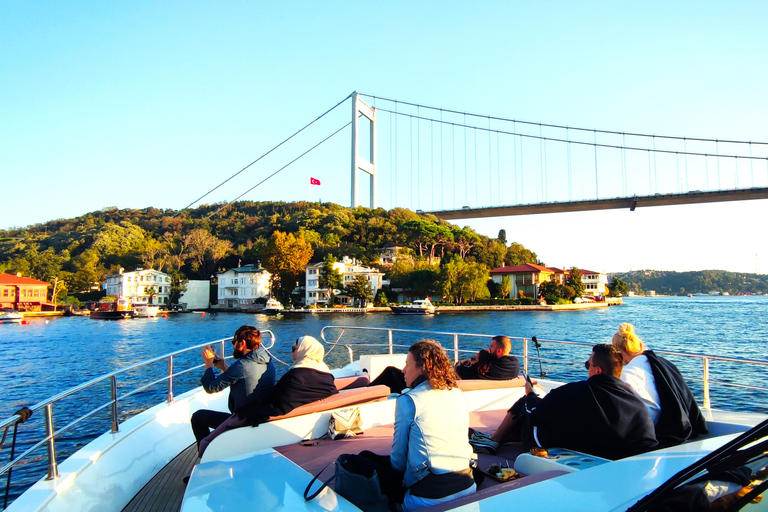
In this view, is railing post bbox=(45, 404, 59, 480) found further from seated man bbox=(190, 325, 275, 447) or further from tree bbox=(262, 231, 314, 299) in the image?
tree bbox=(262, 231, 314, 299)

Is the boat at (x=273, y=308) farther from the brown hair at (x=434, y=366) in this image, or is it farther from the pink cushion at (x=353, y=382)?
the brown hair at (x=434, y=366)

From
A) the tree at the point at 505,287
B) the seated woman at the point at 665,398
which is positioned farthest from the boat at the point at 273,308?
the seated woman at the point at 665,398

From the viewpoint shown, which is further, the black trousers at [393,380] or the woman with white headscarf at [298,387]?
the black trousers at [393,380]

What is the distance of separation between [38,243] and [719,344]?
3487 inches

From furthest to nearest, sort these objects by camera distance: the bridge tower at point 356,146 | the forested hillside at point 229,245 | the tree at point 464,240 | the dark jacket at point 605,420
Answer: the tree at point 464,240 < the forested hillside at point 229,245 < the bridge tower at point 356,146 < the dark jacket at point 605,420

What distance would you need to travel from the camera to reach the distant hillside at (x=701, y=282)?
138000 mm

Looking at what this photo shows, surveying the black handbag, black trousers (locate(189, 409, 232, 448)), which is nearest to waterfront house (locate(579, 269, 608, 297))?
black trousers (locate(189, 409, 232, 448))

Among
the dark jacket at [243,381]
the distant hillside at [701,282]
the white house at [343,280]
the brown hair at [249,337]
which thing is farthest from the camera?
the distant hillside at [701,282]

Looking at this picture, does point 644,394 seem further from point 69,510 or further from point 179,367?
point 179,367

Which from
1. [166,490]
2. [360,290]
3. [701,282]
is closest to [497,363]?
[166,490]

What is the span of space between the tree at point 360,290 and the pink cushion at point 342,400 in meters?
53.5

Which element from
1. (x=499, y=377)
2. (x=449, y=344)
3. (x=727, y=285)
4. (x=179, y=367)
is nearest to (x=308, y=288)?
(x=449, y=344)

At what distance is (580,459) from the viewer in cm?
220

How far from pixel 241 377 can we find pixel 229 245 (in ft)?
257
